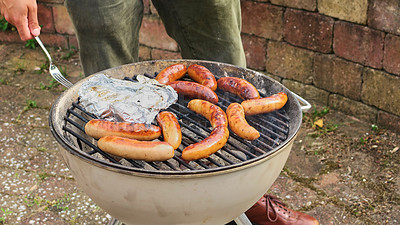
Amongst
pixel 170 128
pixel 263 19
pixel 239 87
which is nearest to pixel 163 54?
pixel 263 19

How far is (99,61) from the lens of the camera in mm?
2721

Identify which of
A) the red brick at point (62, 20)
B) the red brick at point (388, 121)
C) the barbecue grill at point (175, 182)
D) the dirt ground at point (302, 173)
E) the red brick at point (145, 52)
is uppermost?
the barbecue grill at point (175, 182)

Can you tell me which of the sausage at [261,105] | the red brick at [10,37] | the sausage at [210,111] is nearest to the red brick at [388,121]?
the sausage at [261,105]

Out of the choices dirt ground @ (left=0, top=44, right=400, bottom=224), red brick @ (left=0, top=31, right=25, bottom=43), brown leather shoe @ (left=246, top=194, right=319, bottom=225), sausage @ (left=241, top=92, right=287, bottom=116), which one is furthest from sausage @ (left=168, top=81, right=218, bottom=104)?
red brick @ (left=0, top=31, right=25, bottom=43)

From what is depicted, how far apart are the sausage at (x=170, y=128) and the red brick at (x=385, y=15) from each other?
2448 millimetres

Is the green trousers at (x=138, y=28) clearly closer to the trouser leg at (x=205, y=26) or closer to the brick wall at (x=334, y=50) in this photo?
the trouser leg at (x=205, y=26)

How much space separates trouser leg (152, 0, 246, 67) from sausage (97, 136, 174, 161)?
1.31 m

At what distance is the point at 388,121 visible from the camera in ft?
12.8

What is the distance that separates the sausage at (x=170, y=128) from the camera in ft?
5.94

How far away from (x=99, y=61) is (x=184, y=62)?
0.60 metres

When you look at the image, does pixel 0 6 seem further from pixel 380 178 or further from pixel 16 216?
pixel 380 178

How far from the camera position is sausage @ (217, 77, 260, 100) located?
214 centimetres

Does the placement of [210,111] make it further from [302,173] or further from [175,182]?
[302,173]

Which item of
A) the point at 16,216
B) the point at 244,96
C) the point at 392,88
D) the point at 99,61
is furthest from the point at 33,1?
the point at 392,88
